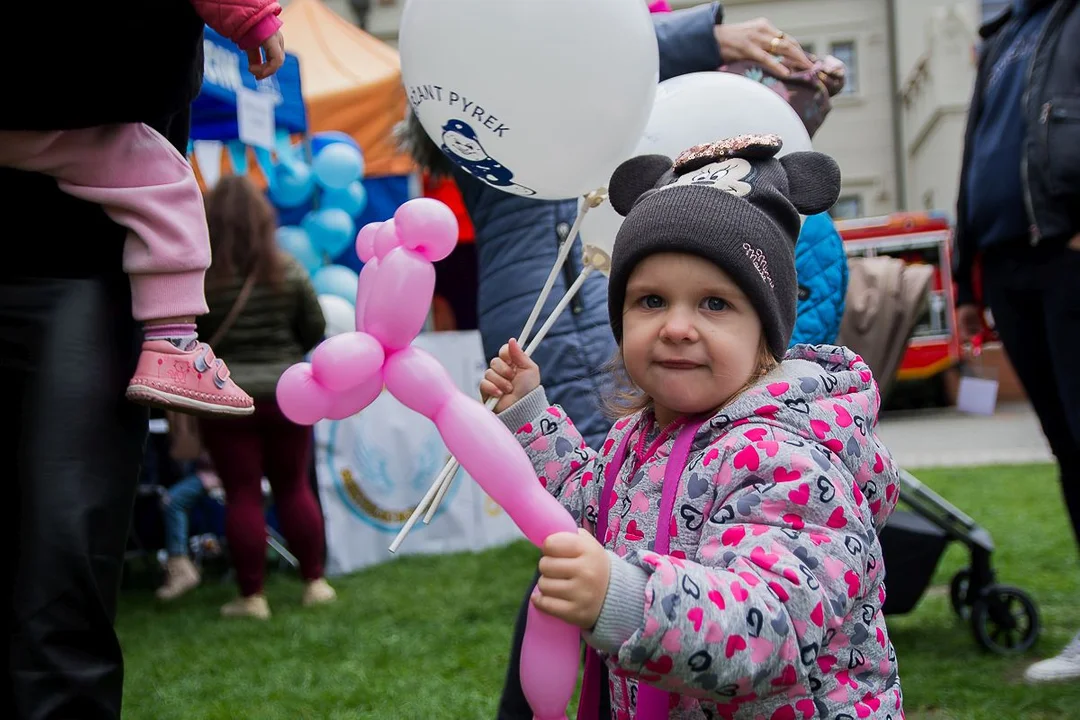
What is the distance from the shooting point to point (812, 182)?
1.44 m

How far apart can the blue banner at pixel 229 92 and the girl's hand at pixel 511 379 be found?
3027 mm

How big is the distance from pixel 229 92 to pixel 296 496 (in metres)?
1.97

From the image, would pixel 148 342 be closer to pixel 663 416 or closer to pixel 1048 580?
pixel 663 416

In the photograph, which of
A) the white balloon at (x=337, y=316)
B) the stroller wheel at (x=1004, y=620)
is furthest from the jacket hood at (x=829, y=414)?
the white balloon at (x=337, y=316)

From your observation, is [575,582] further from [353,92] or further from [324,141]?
[353,92]

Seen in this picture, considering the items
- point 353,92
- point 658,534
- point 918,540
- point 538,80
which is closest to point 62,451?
point 658,534

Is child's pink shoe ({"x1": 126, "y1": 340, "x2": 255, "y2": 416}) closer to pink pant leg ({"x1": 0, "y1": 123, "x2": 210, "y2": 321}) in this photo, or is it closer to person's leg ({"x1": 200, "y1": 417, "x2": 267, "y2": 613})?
pink pant leg ({"x1": 0, "y1": 123, "x2": 210, "y2": 321})

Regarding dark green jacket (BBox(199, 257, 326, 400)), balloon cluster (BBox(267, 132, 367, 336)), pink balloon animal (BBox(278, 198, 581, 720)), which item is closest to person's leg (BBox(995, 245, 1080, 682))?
pink balloon animal (BBox(278, 198, 581, 720))

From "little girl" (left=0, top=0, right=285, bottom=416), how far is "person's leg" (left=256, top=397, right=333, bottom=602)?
277cm

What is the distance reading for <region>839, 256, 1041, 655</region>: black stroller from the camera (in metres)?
3.06

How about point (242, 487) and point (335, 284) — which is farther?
point (335, 284)

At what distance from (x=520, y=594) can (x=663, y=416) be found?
3002mm

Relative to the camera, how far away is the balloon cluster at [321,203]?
253 inches

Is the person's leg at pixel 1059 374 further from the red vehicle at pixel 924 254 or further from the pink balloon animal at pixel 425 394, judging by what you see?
the red vehicle at pixel 924 254
